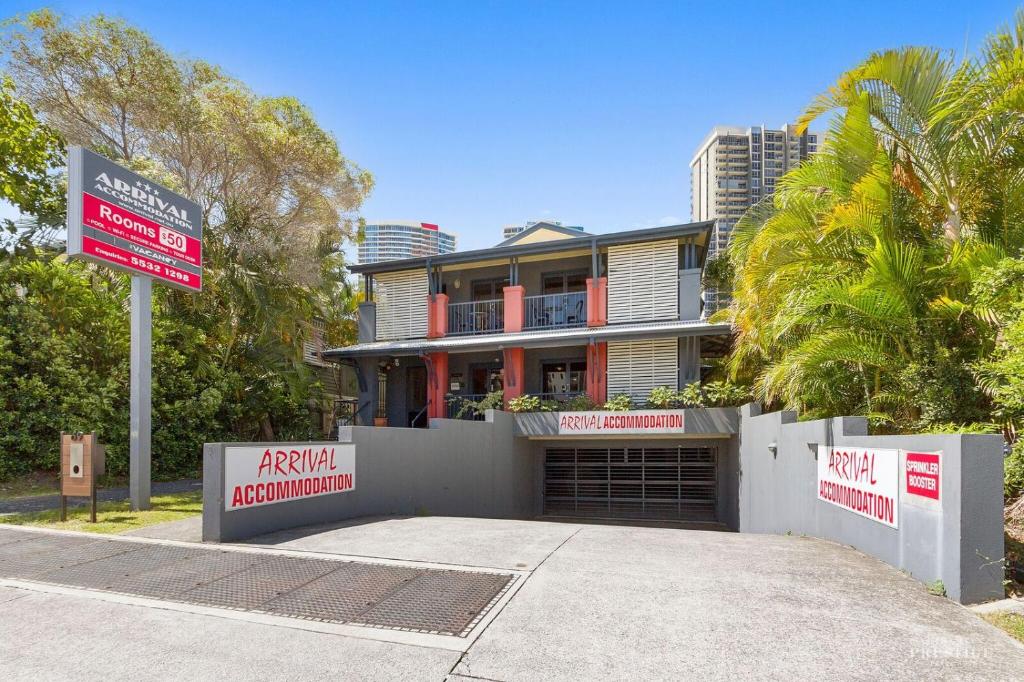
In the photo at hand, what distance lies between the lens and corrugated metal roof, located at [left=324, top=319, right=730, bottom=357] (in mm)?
Result: 15211

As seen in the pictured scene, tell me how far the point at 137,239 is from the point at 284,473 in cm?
521

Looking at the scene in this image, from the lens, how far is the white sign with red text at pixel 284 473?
760 cm

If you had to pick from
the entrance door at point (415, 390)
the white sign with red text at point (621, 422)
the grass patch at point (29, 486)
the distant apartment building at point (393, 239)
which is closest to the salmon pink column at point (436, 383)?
the entrance door at point (415, 390)

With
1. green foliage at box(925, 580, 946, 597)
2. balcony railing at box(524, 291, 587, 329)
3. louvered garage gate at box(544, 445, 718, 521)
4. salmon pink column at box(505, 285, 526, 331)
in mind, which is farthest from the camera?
balcony railing at box(524, 291, 587, 329)

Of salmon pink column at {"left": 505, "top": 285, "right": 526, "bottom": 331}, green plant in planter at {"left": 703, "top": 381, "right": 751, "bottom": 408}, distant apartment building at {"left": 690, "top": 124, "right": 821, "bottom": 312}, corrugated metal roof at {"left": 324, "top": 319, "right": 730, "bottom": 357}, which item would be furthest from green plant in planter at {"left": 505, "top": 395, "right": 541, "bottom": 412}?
distant apartment building at {"left": 690, "top": 124, "right": 821, "bottom": 312}

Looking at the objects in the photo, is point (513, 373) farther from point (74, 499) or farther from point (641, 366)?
point (74, 499)

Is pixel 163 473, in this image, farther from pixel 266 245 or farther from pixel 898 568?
pixel 898 568

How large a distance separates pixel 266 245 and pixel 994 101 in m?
16.5

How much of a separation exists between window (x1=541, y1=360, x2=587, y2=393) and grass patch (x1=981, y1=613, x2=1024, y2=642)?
1348 cm

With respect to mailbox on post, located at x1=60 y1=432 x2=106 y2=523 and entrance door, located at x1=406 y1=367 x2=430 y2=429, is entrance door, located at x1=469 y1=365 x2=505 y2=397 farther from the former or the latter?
mailbox on post, located at x1=60 y1=432 x2=106 y2=523

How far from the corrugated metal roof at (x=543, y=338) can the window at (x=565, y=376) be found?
1.62 m

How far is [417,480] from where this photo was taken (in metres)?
11.5

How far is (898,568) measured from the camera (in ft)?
18.9

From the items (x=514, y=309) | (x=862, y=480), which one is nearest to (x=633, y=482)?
(x=514, y=309)
